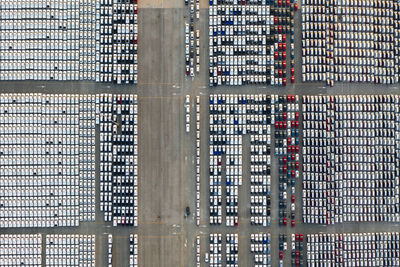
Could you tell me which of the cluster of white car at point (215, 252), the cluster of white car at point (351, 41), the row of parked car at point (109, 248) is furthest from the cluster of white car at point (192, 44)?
the row of parked car at point (109, 248)

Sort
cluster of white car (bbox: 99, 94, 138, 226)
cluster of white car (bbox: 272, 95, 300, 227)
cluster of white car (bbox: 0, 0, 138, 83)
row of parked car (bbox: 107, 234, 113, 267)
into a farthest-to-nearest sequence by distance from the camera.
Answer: cluster of white car (bbox: 272, 95, 300, 227) < cluster of white car (bbox: 0, 0, 138, 83) < cluster of white car (bbox: 99, 94, 138, 226) < row of parked car (bbox: 107, 234, 113, 267)

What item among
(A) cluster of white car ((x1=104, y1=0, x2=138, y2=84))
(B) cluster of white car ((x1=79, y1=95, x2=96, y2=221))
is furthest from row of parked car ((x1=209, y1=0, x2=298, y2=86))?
(B) cluster of white car ((x1=79, y1=95, x2=96, y2=221))

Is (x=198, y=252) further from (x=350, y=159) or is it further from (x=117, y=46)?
(x=117, y=46)

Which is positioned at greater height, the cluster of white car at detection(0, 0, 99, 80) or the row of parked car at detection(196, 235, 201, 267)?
the cluster of white car at detection(0, 0, 99, 80)

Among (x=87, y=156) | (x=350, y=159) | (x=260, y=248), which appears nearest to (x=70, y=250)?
(x=87, y=156)

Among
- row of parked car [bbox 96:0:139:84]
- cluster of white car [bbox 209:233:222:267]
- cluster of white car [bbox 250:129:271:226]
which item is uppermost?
row of parked car [bbox 96:0:139:84]

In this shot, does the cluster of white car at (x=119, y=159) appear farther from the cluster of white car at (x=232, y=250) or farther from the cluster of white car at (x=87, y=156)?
the cluster of white car at (x=232, y=250)

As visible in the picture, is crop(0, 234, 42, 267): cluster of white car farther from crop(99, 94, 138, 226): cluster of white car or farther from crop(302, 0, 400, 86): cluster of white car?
crop(302, 0, 400, 86): cluster of white car
